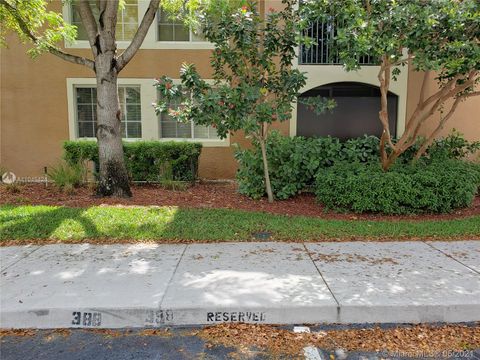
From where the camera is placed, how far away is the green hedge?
10211 millimetres

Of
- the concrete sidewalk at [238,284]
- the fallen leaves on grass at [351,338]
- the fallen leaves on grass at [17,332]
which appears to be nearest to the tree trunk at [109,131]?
the concrete sidewalk at [238,284]

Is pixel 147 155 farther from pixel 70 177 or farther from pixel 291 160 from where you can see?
pixel 291 160

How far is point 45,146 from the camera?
11.6m

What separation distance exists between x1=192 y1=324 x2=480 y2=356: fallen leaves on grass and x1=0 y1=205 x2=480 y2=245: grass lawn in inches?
94.0

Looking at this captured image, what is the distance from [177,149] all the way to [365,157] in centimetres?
469

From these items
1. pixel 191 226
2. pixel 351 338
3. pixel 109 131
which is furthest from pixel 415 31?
pixel 109 131

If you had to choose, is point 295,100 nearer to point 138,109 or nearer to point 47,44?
point 47,44

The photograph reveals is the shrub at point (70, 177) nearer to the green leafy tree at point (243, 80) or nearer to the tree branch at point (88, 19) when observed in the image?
the tree branch at point (88, 19)

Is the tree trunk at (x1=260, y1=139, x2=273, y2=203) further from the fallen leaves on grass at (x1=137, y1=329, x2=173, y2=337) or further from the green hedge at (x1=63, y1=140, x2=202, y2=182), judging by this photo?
the fallen leaves on grass at (x1=137, y1=329, x2=173, y2=337)

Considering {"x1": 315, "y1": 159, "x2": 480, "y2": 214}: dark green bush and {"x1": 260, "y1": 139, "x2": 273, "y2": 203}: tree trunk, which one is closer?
{"x1": 315, "y1": 159, "x2": 480, "y2": 214}: dark green bush

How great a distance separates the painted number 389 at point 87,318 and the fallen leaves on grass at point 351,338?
0.96 metres

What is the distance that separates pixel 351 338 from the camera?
3451mm

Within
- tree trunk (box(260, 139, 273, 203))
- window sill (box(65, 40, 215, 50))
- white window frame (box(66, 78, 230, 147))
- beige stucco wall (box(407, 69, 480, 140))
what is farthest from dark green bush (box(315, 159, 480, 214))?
window sill (box(65, 40, 215, 50))

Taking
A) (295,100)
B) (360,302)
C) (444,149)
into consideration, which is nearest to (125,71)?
(295,100)
